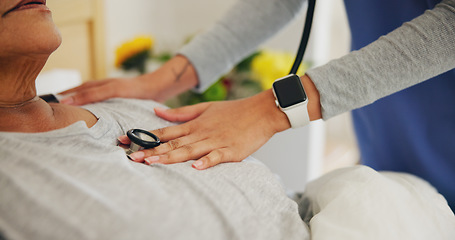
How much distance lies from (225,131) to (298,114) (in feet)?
0.48

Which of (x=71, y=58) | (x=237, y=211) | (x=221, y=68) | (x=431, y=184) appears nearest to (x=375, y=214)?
(x=237, y=211)

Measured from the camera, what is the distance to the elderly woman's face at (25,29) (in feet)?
1.77

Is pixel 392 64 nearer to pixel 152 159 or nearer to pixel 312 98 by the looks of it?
pixel 312 98

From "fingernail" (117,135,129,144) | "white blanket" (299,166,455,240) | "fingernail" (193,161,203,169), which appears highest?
"fingernail" (117,135,129,144)

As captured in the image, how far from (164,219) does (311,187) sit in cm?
42

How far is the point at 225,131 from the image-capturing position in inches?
28.0

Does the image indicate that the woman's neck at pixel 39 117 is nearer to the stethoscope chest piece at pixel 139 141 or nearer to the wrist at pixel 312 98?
the stethoscope chest piece at pixel 139 141

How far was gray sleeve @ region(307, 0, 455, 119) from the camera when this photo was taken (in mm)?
636

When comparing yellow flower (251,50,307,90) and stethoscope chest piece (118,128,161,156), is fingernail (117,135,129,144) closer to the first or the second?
stethoscope chest piece (118,128,161,156)

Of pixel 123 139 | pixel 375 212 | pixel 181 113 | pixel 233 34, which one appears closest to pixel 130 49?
pixel 233 34

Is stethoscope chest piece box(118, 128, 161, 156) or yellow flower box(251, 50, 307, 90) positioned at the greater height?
stethoscope chest piece box(118, 128, 161, 156)

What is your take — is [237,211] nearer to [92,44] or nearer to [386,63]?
[386,63]

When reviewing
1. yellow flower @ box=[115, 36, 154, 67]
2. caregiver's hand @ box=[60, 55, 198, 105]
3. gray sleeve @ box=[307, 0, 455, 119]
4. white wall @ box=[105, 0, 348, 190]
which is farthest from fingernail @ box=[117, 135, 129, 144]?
yellow flower @ box=[115, 36, 154, 67]

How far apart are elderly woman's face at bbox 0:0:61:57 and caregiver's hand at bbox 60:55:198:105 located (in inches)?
11.5
